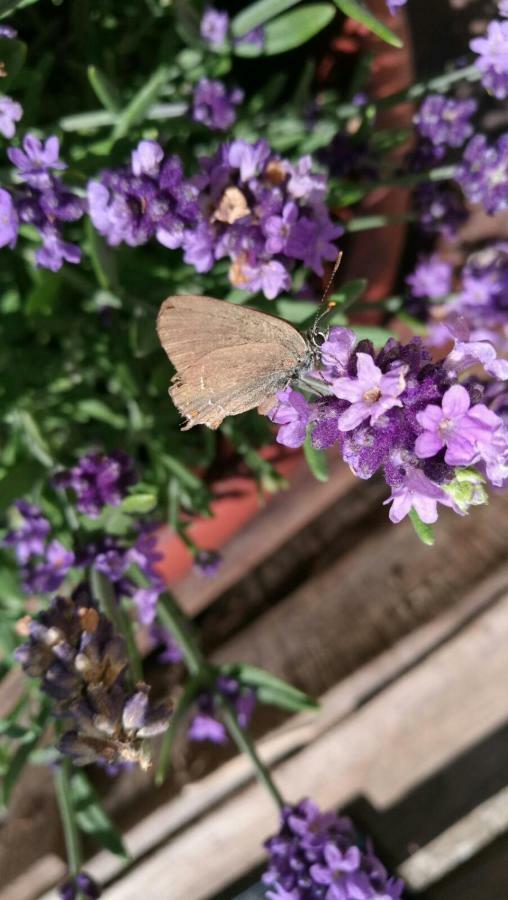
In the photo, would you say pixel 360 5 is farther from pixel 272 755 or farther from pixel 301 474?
pixel 272 755

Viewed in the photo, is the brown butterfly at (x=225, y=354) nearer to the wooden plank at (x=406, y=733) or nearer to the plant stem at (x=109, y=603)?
the plant stem at (x=109, y=603)

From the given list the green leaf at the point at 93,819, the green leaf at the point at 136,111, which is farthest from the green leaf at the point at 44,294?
the green leaf at the point at 93,819

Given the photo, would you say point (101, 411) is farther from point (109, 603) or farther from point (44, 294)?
point (109, 603)

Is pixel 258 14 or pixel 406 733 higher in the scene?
pixel 258 14

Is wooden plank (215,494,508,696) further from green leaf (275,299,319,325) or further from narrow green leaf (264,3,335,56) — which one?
narrow green leaf (264,3,335,56)

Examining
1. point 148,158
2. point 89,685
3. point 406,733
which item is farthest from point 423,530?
point 406,733

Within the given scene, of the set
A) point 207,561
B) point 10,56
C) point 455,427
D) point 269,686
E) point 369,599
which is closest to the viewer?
point 455,427
